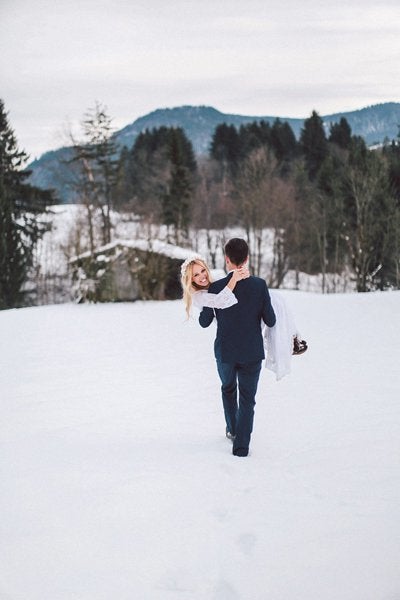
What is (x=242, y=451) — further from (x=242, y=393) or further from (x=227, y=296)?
→ (x=227, y=296)

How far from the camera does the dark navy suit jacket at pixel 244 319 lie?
384 cm

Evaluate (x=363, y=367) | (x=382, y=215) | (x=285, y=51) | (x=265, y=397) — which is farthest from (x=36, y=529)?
(x=382, y=215)

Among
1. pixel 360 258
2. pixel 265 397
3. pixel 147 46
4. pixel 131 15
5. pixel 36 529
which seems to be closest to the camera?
pixel 36 529

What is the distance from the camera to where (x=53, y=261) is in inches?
1559

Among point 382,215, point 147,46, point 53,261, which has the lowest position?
point 53,261

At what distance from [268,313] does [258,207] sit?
27161mm

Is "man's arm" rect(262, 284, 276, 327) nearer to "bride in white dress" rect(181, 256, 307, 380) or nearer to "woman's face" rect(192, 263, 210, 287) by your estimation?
"bride in white dress" rect(181, 256, 307, 380)

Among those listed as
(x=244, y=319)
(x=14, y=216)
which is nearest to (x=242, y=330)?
(x=244, y=319)

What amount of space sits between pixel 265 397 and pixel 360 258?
2108 centimetres

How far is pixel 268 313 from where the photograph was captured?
12.8 ft

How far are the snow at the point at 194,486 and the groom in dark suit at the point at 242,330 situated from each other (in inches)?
17.8

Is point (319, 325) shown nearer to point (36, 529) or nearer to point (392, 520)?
point (392, 520)

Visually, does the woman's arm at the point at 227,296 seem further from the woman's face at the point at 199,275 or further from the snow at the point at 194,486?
the snow at the point at 194,486

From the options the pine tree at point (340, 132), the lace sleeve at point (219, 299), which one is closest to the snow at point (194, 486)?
the lace sleeve at point (219, 299)
